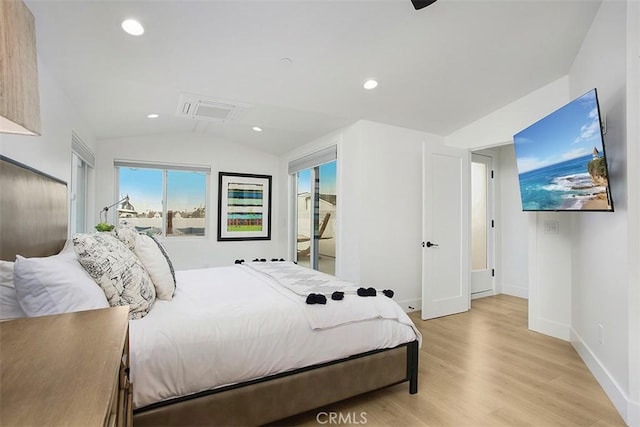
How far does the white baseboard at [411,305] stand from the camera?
13.1 ft

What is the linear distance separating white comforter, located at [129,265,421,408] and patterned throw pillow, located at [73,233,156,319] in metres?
0.10

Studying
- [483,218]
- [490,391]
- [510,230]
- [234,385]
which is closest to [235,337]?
[234,385]

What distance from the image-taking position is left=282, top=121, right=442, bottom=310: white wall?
3.74 meters

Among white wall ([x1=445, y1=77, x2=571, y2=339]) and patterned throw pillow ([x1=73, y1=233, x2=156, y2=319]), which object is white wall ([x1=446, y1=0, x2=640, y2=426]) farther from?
patterned throw pillow ([x1=73, y1=233, x2=156, y2=319])

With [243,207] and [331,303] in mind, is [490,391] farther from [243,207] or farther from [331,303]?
[243,207]

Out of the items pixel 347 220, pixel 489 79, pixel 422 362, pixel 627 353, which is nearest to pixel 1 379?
pixel 422 362

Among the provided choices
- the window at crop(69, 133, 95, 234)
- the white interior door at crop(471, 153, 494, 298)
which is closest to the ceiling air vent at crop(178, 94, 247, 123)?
the window at crop(69, 133, 95, 234)

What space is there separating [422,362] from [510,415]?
2.49 feet

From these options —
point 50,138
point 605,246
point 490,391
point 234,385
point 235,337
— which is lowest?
point 490,391

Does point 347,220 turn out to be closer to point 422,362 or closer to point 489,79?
point 422,362

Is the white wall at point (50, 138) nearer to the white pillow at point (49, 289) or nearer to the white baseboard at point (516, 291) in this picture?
the white pillow at point (49, 289)

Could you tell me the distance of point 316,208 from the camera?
16.0 ft

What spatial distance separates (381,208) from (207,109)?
7.35 ft

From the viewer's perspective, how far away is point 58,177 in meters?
2.52
